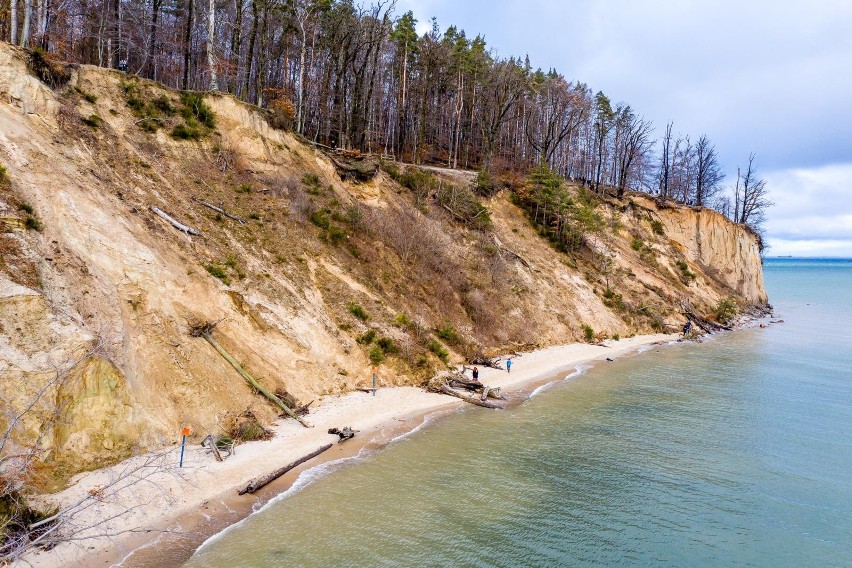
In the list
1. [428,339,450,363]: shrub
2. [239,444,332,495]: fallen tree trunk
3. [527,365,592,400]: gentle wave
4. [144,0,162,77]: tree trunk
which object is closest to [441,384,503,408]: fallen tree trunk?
[428,339,450,363]: shrub

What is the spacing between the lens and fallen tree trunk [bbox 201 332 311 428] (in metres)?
17.0

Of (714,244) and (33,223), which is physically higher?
(714,244)

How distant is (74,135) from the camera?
1972 centimetres

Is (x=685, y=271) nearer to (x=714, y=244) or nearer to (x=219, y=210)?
(x=714, y=244)

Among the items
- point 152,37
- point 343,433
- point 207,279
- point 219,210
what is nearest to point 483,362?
point 343,433

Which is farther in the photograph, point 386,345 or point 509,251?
point 509,251

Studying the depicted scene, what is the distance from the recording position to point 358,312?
23.5 metres

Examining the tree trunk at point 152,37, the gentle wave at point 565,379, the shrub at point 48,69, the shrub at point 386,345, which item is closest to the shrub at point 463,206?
the gentle wave at point 565,379

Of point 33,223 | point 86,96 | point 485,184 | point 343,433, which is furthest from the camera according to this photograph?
point 485,184

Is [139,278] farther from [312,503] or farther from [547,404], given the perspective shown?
[547,404]

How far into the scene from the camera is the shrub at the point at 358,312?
23.5 meters

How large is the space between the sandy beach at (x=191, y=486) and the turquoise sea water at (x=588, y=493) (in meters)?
0.80

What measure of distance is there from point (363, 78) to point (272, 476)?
37.7 meters

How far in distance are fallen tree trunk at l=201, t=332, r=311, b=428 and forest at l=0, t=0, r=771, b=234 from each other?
16.3 meters
